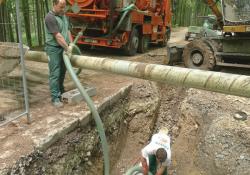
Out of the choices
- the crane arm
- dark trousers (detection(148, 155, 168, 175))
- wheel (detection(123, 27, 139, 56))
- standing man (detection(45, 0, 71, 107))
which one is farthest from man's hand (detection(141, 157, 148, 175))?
wheel (detection(123, 27, 139, 56))

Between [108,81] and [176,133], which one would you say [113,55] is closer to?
[108,81]

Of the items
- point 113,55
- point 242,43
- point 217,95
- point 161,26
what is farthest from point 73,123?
point 161,26

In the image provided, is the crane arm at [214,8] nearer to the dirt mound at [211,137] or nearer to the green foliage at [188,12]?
the dirt mound at [211,137]

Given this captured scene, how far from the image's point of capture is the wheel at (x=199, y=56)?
8312 mm

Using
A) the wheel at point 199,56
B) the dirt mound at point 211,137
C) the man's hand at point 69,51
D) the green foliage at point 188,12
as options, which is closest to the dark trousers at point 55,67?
the man's hand at point 69,51

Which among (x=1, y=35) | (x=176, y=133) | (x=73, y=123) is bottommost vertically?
(x=176, y=133)

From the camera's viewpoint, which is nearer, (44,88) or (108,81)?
(44,88)

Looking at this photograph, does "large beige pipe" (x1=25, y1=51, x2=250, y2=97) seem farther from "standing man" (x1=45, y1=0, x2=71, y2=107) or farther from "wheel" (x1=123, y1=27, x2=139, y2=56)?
"wheel" (x1=123, y1=27, x2=139, y2=56)

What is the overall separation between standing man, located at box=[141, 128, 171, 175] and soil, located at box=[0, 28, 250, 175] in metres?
1.37

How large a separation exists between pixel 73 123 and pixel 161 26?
889cm

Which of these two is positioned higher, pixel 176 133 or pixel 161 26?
pixel 161 26

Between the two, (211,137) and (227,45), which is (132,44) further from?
(211,137)

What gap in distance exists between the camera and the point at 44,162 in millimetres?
4391

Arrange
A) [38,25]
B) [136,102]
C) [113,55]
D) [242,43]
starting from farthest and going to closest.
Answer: [38,25], [113,55], [242,43], [136,102]
